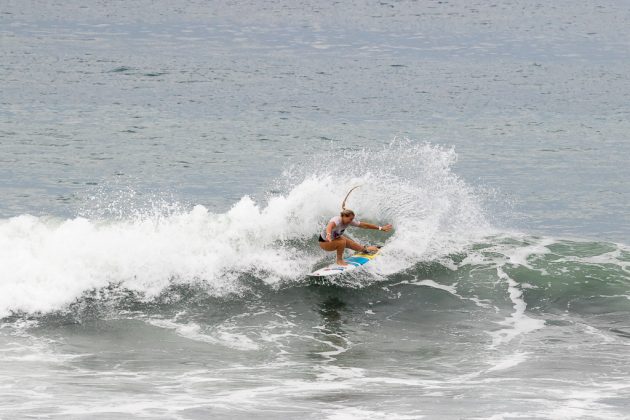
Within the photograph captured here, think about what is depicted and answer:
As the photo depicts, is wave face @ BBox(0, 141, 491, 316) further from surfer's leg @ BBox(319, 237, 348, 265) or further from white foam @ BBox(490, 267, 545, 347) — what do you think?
white foam @ BBox(490, 267, 545, 347)

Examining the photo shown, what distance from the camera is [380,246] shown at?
2273 cm

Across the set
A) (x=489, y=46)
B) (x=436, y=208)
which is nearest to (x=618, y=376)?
(x=436, y=208)

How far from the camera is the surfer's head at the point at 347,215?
20.9 m

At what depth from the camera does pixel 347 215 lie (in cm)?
2092

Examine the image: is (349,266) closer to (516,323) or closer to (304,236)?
(304,236)

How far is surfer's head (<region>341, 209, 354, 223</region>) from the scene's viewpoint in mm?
20891

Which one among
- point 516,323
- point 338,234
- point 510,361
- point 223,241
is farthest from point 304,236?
point 510,361

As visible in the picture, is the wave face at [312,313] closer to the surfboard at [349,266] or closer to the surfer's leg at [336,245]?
the surfboard at [349,266]

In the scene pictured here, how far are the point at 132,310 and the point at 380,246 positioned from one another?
5.68 metres

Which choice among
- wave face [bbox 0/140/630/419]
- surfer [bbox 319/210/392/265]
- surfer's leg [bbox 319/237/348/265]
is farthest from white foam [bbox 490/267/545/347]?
surfer's leg [bbox 319/237/348/265]

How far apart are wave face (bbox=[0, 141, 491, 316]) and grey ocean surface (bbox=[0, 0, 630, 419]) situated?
0.19 feet

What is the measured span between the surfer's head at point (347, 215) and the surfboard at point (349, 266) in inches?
37.1

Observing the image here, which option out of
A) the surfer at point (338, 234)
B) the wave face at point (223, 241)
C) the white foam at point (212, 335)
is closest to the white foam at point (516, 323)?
the wave face at point (223, 241)

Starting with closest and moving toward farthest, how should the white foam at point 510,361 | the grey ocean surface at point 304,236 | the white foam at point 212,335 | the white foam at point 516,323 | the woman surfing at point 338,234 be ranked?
1. the grey ocean surface at point 304,236
2. the white foam at point 510,361
3. the white foam at point 212,335
4. the white foam at point 516,323
5. the woman surfing at point 338,234
